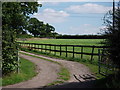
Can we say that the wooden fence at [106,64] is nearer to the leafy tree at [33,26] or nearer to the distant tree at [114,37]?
the distant tree at [114,37]

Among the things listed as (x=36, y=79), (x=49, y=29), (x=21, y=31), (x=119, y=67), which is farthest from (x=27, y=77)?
(x=49, y=29)

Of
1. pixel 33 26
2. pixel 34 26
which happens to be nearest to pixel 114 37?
pixel 33 26

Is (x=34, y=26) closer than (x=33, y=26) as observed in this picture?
No

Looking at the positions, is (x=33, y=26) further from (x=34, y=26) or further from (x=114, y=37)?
(x=114, y=37)

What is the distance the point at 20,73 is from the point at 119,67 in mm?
5829

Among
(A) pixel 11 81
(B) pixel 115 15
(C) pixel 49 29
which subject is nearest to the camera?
(B) pixel 115 15

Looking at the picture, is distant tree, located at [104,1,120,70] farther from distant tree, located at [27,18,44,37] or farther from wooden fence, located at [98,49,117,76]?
distant tree, located at [27,18,44,37]

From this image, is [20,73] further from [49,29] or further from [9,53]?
[49,29]

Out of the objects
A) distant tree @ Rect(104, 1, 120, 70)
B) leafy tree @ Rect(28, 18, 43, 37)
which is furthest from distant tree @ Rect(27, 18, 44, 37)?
distant tree @ Rect(104, 1, 120, 70)

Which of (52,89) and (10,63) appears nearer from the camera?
(52,89)

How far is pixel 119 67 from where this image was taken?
25.4 ft

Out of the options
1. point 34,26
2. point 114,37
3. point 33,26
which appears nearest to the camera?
point 114,37

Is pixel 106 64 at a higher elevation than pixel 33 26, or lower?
lower

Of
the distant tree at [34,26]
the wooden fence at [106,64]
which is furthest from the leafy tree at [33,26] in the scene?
the wooden fence at [106,64]
